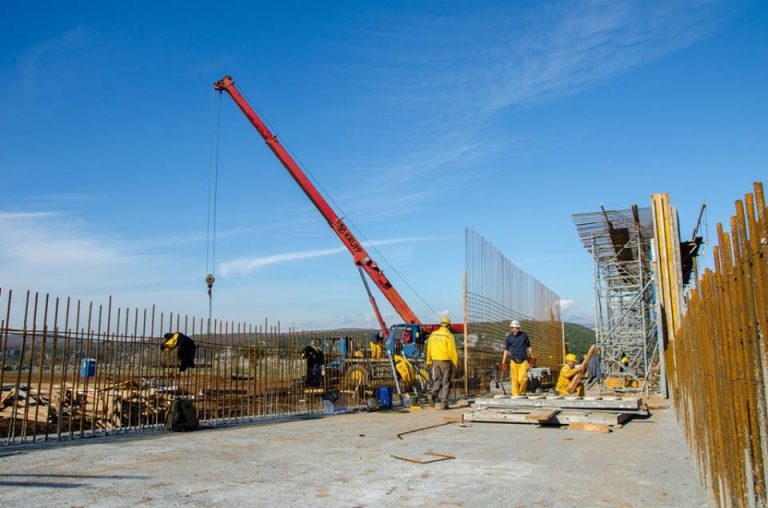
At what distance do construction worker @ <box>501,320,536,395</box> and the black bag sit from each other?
7.21 m

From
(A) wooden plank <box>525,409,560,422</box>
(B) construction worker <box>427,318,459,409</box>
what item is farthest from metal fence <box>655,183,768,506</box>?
(B) construction worker <box>427,318,459,409</box>

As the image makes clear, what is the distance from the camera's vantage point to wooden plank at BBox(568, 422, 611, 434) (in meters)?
10.2

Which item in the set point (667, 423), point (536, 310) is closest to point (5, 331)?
point (667, 423)

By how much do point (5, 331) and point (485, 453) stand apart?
682cm

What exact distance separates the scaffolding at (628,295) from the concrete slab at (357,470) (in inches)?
589

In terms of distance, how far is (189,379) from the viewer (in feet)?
41.7

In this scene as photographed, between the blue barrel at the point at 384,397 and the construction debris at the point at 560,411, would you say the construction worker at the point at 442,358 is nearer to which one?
the blue barrel at the point at 384,397

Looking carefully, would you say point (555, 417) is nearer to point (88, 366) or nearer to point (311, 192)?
point (88, 366)

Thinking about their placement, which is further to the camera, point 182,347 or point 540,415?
point 182,347

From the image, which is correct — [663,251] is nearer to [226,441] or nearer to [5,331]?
[226,441]

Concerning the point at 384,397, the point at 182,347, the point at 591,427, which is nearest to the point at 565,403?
the point at 591,427

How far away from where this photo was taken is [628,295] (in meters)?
29.9

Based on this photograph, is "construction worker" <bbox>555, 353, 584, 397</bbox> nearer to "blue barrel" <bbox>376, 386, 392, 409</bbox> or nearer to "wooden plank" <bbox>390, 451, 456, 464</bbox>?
"blue barrel" <bbox>376, 386, 392, 409</bbox>

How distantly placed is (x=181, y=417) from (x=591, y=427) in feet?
22.0
